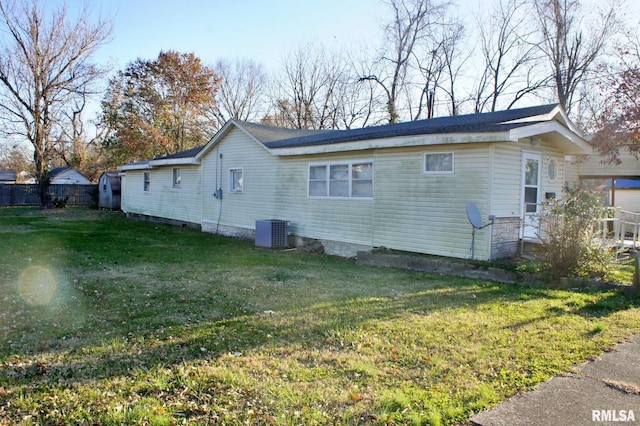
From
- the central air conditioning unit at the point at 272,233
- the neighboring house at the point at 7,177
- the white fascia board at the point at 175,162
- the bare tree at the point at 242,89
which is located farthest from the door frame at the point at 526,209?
the neighboring house at the point at 7,177

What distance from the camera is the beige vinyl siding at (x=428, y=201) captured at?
8945 millimetres

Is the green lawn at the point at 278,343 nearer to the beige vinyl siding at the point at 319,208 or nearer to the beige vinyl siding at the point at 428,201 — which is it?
the beige vinyl siding at the point at 428,201

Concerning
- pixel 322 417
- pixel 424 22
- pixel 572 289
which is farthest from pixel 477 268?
pixel 424 22

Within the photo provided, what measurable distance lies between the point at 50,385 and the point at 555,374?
13.5 ft

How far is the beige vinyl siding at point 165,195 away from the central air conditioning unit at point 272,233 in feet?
16.8

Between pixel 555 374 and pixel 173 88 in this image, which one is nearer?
pixel 555 374

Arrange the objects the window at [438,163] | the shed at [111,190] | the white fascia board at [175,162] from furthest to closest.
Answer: the shed at [111,190], the white fascia board at [175,162], the window at [438,163]

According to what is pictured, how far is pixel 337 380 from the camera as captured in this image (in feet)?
12.0

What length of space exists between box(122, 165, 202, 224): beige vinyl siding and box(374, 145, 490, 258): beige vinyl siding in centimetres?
907

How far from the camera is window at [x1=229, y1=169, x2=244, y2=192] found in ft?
49.7

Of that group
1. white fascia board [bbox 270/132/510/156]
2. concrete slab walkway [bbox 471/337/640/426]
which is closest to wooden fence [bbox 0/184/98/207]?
white fascia board [bbox 270/132/510/156]

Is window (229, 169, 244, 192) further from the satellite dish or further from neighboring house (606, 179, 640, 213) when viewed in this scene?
neighboring house (606, 179, 640, 213)

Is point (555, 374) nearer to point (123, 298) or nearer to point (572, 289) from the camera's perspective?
point (572, 289)

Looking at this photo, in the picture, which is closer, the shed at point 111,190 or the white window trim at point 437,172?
the white window trim at point 437,172
